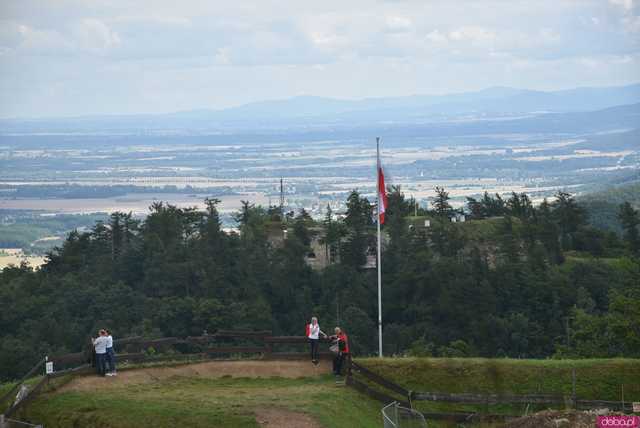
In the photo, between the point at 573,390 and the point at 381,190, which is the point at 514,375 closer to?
the point at 573,390

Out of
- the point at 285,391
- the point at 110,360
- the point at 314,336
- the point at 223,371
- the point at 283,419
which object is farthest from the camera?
the point at 223,371

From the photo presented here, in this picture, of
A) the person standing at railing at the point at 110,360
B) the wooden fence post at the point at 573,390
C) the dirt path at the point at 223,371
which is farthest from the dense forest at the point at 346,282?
the person standing at railing at the point at 110,360

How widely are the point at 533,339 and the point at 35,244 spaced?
96.9 m

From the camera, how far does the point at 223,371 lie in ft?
84.1

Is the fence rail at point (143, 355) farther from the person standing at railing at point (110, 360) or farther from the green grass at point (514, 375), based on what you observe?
the green grass at point (514, 375)

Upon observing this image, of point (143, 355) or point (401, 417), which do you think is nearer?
point (401, 417)

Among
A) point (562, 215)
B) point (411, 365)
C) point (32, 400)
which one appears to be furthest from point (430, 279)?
point (32, 400)

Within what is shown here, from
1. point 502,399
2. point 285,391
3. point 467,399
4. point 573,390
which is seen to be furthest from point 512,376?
point 285,391

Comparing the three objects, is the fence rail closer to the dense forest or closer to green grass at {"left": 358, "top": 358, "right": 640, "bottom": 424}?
green grass at {"left": 358, "top": 358, "right": 640, "bottom": 424}

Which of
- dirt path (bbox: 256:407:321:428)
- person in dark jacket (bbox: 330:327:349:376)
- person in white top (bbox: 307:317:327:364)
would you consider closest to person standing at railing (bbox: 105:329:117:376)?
person in white top (bbox: 307:317:327:364)

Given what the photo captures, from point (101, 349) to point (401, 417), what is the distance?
→ 6.80 m

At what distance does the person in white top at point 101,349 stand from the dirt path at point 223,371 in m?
0.24

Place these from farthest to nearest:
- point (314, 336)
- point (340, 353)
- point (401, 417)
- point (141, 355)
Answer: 1. point (141, 355)
2. point (314, 336)
3. point (340, 353)
4. point (401, 417)

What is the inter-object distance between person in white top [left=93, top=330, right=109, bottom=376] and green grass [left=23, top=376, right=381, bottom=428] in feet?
3.81
